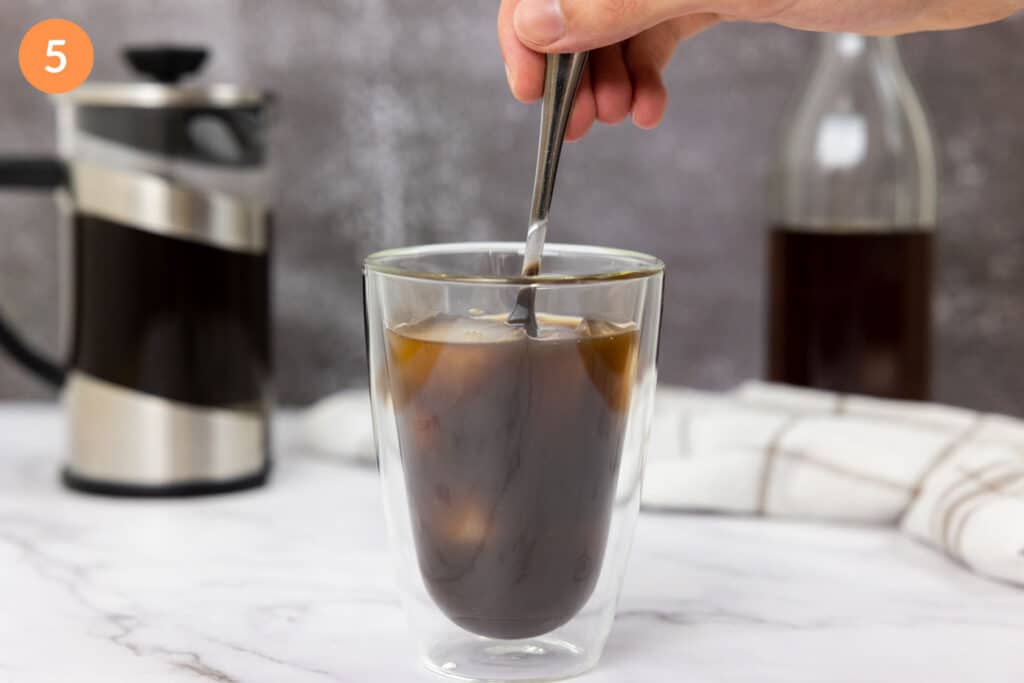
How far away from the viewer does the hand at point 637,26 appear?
0.51 metres

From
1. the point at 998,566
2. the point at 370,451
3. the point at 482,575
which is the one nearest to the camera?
the point at 482,575

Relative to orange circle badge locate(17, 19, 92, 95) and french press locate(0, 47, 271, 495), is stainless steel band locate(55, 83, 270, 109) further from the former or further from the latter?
orange circle badge locate(17, 19, 92, 95)

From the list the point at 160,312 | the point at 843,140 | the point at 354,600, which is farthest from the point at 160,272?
the point at 843,140

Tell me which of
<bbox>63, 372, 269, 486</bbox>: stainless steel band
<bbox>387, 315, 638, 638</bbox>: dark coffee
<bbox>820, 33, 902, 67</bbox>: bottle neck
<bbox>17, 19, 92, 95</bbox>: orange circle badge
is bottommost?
<bbox>63, 372, 269, 486</bbox>: stainless steel band

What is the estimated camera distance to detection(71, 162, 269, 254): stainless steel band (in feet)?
2.55

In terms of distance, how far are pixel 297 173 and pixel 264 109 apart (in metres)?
0.21

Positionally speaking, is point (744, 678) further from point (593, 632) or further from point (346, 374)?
point (346, 374)

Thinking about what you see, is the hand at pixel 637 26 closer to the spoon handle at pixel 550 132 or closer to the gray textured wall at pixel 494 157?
the spoon handle at pixel 550 132

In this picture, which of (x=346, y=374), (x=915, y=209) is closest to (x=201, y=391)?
(x=346, y=374)

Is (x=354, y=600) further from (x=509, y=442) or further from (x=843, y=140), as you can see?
(x=843, y=140)

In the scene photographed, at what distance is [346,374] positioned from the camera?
3.52 ft

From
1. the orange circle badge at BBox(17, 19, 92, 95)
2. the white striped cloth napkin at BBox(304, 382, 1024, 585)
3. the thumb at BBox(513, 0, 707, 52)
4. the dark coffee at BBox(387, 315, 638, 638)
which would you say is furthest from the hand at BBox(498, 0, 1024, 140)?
the orange circle badge at BBox(17, 19, 92, 95)

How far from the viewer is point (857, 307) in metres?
0.91

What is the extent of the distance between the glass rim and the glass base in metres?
0.17
